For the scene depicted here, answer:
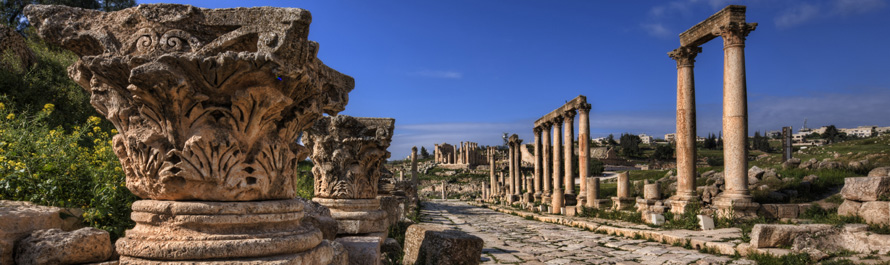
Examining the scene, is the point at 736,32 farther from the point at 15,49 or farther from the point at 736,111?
the point at 15,49

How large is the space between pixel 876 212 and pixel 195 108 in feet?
33.0

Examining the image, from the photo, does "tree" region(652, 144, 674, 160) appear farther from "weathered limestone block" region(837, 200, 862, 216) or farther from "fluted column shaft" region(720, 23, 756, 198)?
"weathered limestone block" region(837, 200, 862, 216)

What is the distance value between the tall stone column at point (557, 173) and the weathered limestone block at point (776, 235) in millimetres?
12826

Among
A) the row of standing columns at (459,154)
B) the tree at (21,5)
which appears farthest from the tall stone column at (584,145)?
the row of standing columns at (459,154)

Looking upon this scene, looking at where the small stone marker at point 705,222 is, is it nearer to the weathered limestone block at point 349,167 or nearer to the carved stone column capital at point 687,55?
the carved stone column capital at point 687,55

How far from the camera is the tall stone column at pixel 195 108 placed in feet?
8.34

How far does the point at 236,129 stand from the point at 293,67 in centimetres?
49

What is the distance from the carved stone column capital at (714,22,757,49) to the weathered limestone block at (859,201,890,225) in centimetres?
491

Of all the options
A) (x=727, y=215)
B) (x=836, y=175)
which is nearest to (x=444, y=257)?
(x=727, y=215)

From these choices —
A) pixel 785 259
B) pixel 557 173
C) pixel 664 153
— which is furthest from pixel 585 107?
pixel 664 153

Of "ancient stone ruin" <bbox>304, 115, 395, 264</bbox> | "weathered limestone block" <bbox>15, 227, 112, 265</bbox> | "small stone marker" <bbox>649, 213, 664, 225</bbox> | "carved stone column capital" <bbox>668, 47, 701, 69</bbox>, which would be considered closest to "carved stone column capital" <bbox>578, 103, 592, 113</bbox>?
"carved stone column capital" <bbox>668, 47, 701, 69</bbox>

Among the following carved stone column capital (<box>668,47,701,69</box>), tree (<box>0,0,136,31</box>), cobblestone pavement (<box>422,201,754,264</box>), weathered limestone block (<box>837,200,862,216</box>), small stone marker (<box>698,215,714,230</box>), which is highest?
tree (<box>0,0,136,31</box>)

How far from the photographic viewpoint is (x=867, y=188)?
8.45 m

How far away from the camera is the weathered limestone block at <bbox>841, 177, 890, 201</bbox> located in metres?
8.16
